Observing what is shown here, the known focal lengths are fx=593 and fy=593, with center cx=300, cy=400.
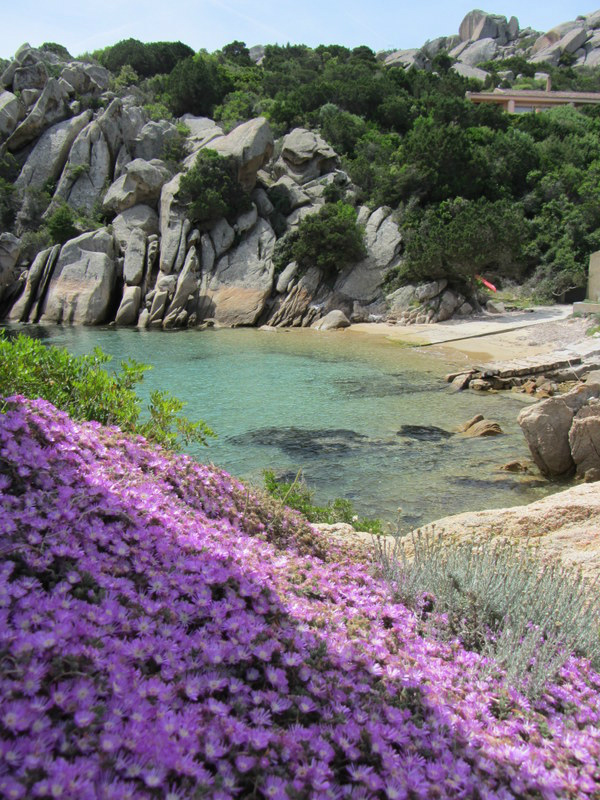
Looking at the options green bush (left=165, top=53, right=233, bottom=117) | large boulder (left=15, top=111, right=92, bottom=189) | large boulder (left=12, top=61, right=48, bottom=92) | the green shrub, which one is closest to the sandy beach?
the green shrub

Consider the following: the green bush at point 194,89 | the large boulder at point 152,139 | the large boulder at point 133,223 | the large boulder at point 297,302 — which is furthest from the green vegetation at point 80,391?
the green bush at point 194,89

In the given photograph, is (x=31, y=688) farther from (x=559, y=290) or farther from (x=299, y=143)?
(x=299, y=143)

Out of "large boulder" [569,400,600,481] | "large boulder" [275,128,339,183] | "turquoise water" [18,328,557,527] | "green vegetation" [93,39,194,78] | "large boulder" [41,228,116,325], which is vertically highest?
"green vegetation" [93,39,194,78]

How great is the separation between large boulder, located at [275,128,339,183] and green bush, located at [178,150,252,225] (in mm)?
6325

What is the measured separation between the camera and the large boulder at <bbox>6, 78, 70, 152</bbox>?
49875 mm

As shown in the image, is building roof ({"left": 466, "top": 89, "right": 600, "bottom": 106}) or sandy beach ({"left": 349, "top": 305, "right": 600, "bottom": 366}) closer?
sandy beach ({"left": 349, "top": 305, "right": 600, "bottom": 366})

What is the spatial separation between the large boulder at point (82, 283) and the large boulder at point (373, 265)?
15.8 m

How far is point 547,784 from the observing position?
6.63 feet

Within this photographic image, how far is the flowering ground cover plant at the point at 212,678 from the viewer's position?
1639 mm

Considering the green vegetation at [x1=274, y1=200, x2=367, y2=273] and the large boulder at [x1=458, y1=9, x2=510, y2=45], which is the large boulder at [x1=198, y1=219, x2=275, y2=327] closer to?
the green vegetation at [x1=274, y1=200, x2=367, y2=273]

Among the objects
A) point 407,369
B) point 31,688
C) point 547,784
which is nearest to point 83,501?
point 31,688

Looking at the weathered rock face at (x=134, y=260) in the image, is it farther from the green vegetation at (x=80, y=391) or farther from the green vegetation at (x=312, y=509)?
the green vegetation at (x=80, y=391)

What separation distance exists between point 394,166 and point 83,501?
47985 millimetres

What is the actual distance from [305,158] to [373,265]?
43.4 feet
